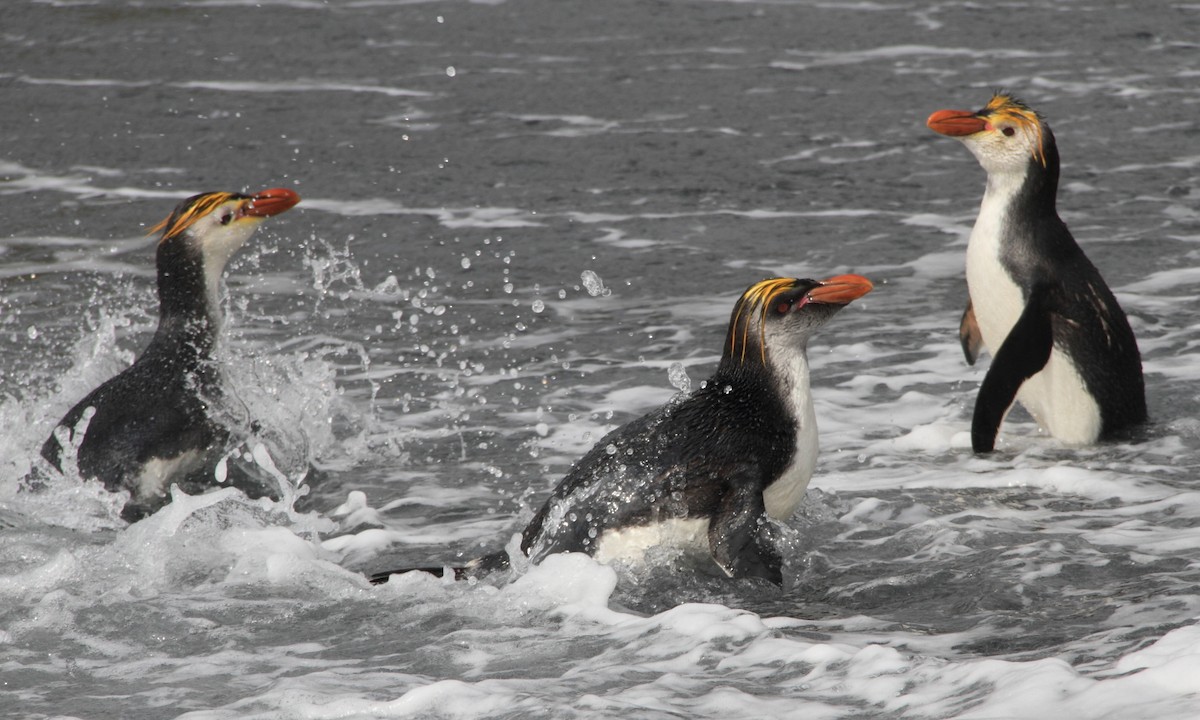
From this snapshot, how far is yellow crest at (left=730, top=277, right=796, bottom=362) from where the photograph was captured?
4.07m

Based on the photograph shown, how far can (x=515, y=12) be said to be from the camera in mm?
13023

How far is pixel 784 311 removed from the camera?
13.4ft

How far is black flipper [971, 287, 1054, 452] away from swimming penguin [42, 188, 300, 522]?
2.21 metres

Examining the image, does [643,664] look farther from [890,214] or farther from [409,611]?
[890,214]

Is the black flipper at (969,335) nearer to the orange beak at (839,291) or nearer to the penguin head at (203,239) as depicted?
the orange beak at (839,291)

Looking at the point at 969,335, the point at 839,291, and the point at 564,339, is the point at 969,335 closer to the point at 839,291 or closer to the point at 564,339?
the point at 564,339

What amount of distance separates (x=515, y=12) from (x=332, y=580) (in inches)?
381

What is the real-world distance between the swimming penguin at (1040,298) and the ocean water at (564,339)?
0.51 ft

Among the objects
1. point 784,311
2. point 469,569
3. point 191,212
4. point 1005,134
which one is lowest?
point 469,569

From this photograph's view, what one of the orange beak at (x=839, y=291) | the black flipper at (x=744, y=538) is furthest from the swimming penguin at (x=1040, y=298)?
the black flipper at (x=744, y=538)

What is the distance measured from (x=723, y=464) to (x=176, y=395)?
1.89 metres

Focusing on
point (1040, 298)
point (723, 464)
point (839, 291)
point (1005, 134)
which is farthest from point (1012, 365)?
point (723, 464)

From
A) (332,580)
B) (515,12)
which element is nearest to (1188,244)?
A: (332,580)

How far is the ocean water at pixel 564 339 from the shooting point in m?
3.36
